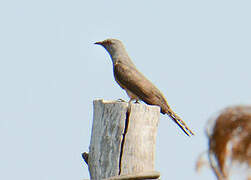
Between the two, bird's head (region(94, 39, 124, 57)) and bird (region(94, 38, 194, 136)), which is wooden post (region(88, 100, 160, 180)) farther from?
bird's head (region(94, 39, 124, 57))

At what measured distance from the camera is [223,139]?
4.50ft

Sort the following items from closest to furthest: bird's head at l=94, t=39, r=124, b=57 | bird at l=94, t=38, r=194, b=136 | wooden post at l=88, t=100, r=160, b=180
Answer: wooden post at l=88, t=100, r=160, b=180 < bird at l=94, t=38, r=194, b=136 < bird's head at l=94, t=39, r=124, b=57

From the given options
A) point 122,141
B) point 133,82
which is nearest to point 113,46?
point 133,82

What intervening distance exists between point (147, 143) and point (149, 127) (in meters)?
0.16

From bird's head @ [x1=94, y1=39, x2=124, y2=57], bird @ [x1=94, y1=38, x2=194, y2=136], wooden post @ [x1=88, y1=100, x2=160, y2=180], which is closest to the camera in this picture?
wooden post @ [x1=88, y1=100, x2=160, y2=180]

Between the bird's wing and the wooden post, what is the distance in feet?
17.0

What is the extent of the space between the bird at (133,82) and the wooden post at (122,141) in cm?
439

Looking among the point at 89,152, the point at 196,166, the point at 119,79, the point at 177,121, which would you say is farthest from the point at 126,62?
the point at 196,166

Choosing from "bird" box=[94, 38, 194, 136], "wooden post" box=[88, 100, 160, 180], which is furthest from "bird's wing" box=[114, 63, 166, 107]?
"wooden post" box=[88, 100, 160, 180]

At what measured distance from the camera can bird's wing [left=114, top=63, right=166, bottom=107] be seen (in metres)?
10.2

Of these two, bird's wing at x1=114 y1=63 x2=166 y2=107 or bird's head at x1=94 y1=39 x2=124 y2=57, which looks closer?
bird's wing at x1=114 y1=63 x2=166 y2=107

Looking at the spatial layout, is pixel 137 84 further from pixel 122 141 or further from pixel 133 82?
pixel 122 141

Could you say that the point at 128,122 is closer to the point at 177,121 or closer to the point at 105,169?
the point at 105,169

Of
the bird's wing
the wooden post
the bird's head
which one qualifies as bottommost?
the wooden post
